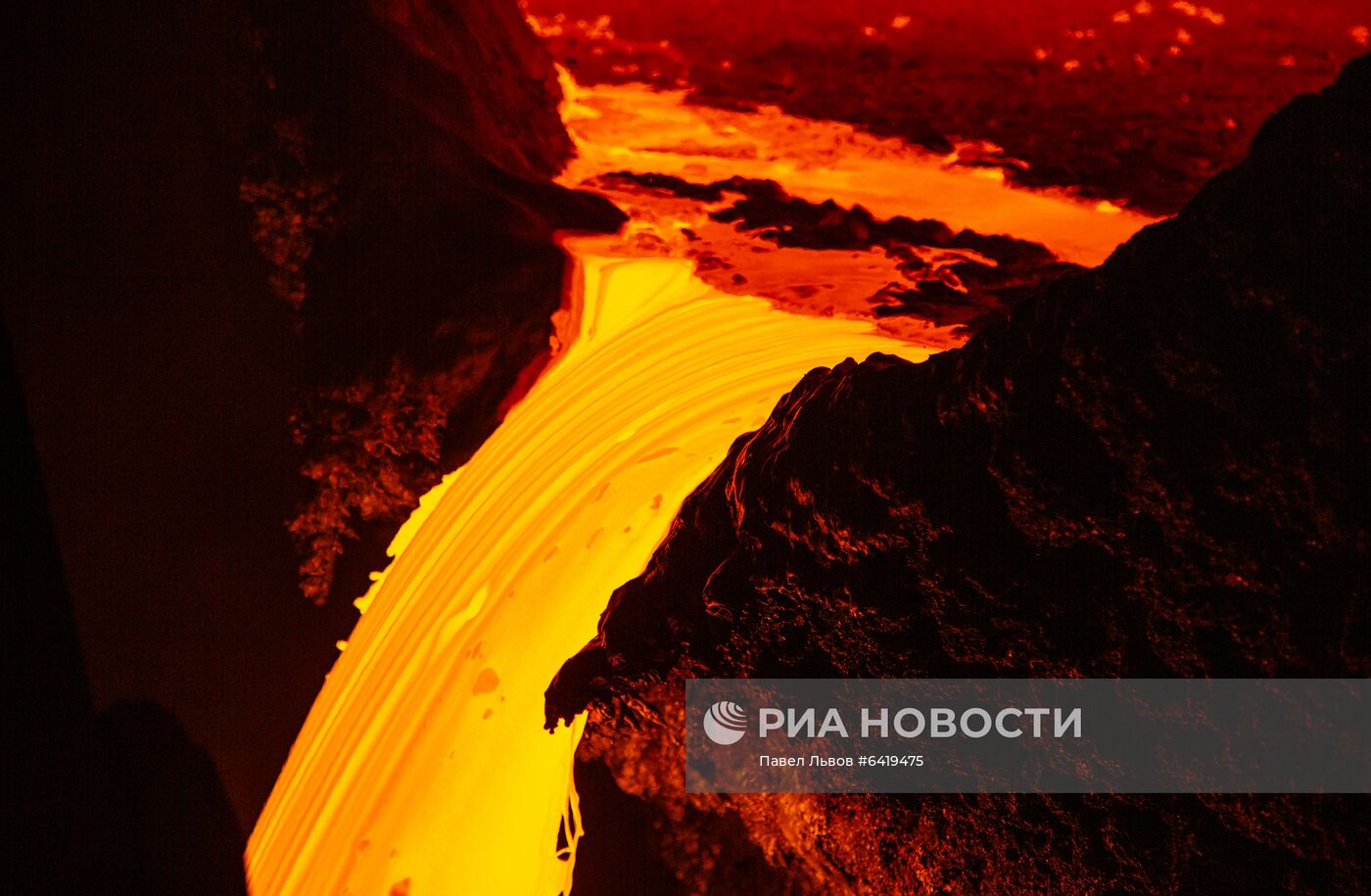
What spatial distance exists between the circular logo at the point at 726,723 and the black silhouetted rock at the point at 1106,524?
0.10 m

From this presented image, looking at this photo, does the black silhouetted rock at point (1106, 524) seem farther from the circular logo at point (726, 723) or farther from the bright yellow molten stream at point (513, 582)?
the bright yellow molten stream at point (513, 582)

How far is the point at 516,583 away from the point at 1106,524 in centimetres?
145

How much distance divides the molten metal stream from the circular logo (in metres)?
0.45

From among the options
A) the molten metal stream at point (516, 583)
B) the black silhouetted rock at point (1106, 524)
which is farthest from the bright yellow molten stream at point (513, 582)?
the black silhouetted rock at point (1106, 524)

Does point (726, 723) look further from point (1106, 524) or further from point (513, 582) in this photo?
point (1106, 524)

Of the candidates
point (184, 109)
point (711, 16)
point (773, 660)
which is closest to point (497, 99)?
point (711, 16)

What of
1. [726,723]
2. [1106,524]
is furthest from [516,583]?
[1106,524]

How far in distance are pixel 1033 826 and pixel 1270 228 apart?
1.04m

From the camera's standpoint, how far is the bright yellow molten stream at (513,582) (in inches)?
83.0

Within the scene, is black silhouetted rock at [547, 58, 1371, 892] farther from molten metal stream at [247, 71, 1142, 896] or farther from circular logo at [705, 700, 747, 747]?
molten metal stream at [247, 71, 1142, 896]

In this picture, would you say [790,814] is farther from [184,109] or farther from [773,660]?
[184,109]

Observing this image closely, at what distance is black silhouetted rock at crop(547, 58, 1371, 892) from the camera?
1.03 meters

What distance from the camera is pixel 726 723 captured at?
1774 mm

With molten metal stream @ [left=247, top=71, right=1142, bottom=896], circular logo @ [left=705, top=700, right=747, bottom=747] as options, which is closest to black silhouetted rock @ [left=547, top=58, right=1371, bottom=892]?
circular logo @ [left=705, top=700, right=747, bottom=747]
